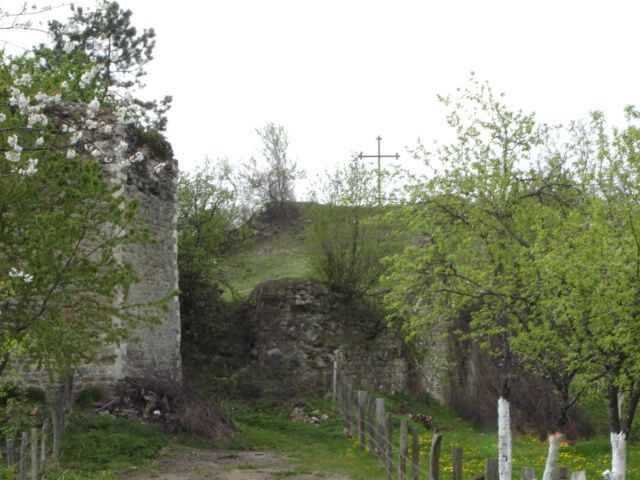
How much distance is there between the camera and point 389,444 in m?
12.0

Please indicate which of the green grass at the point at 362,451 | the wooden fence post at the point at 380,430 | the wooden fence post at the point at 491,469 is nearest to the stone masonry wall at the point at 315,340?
the green grass at the point at 362,451

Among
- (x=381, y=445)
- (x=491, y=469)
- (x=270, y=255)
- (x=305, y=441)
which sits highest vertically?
(x=270, y=255)

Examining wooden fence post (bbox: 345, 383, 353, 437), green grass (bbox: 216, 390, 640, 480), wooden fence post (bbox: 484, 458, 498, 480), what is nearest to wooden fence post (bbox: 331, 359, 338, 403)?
green grass (bbox: 216, 390, 640, 480)

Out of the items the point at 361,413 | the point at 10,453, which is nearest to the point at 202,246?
the point at 361,413

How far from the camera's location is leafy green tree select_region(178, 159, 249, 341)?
2081 centimetres

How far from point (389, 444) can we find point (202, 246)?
11452mm

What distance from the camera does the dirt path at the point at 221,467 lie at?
12.2m

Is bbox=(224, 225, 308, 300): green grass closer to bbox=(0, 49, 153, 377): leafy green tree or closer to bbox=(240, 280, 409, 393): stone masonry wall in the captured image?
bbox=(240, 280, 409, 393): stone masonry wall

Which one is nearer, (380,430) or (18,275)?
(18,275)

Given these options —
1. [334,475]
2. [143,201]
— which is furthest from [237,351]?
[334,475]

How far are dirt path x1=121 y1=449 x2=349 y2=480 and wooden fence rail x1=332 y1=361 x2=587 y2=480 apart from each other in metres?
0.98

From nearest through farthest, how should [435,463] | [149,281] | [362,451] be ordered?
1. [435,463]
2. [362,451]
3. [149,281]

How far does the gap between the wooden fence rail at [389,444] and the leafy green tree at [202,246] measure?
3.69 metres

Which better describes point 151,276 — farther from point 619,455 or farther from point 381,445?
point 619,455
